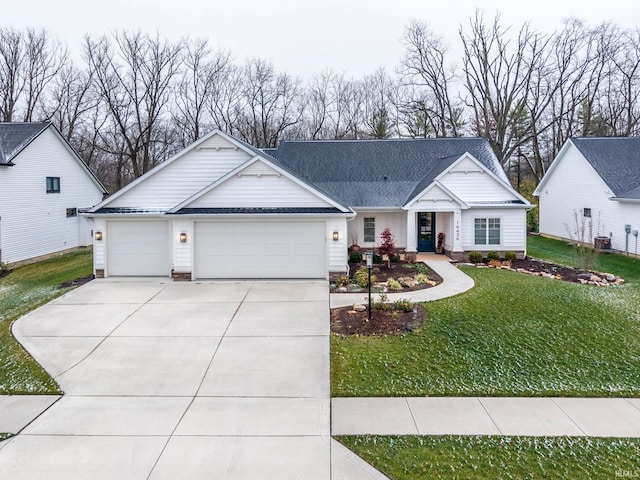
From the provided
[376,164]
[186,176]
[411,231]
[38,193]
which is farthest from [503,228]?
[38,193]

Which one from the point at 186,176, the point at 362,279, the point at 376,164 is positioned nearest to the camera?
the point at 362,279

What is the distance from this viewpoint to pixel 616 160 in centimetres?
2080

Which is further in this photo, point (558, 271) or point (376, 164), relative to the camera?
point (376, 164)

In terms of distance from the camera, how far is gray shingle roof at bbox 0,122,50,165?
750 inches

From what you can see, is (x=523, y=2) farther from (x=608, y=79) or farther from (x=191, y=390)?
(x=191, y=390)

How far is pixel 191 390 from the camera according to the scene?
645 centimetres

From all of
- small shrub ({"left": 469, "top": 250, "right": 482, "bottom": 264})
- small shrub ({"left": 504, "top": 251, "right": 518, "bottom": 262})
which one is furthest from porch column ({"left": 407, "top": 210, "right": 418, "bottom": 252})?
small shrub ({"left": 504, "top": 251, "right": 518, "bottom": 262})

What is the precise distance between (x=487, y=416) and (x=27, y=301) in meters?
13.2

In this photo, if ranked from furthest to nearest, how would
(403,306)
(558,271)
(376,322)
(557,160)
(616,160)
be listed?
1. (557,160)
2. (616,160)
3. (558,271)
4. (403,306)
5. (376,322)

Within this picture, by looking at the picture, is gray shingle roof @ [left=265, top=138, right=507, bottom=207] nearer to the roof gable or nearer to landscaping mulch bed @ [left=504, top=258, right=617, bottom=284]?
landscaping mulch bed @ [left=504, top=258, right=617, bottom=284]

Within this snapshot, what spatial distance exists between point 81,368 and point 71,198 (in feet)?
65.4

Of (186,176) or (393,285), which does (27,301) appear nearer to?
(186,176)

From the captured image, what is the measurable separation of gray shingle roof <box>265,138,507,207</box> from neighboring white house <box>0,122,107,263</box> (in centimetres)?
1190

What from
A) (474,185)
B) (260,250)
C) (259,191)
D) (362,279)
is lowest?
(362,279)
